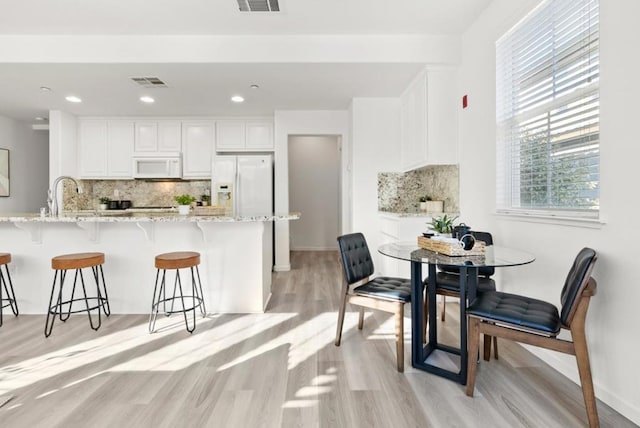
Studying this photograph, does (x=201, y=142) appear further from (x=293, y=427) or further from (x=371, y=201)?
(x=293, y=427)

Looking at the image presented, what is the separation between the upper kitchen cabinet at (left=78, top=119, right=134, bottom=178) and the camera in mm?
5430

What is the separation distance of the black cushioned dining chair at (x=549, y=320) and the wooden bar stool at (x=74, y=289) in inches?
110

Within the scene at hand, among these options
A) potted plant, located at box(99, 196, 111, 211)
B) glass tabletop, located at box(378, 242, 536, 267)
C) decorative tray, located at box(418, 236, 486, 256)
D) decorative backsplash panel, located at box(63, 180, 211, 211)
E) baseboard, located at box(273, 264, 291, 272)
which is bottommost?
baseboard, located at box(273, 264, 291, 272)

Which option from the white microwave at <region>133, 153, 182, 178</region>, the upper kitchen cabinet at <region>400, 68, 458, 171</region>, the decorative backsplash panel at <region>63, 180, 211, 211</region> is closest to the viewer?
the upper kitchen cabinet at <region>400, 68, 458, 171</region>

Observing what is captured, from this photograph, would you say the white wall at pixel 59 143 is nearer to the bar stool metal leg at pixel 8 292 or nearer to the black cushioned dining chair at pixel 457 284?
the bar stool metal leg at pixel 8 292

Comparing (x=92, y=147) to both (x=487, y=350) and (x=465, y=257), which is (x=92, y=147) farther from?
(x=487, y=350)

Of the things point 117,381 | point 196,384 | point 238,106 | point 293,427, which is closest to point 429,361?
point 293,427

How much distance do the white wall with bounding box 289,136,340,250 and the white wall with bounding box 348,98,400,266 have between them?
2702 mm

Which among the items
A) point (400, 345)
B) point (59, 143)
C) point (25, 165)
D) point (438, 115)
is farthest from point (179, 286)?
point (25, 165)

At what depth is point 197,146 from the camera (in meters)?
5.46

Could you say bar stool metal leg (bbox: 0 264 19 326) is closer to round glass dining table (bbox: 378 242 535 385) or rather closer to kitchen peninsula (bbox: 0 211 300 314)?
kitchen peninsula (bbox: 0 211 300 314)

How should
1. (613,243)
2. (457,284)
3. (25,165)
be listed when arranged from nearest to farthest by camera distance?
(613,243), (457,284), (25,165)

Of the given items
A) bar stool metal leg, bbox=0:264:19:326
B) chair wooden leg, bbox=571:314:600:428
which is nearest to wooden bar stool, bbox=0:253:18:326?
bar stool metal leg, bbox=0:264:19:326

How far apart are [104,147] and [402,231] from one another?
16.1 feet
